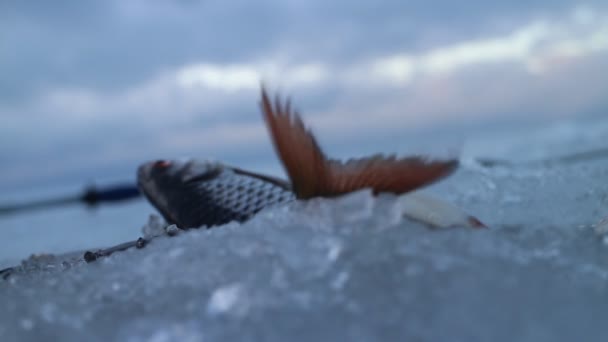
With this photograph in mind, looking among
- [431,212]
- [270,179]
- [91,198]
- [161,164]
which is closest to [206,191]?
[270,179]

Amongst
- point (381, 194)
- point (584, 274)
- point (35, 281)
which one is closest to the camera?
point (584, 274)

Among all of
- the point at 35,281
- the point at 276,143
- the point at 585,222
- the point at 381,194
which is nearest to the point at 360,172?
the point at 381,194

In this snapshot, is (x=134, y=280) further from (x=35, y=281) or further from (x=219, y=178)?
(x=219, y=178)

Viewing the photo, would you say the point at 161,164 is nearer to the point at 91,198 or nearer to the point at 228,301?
the point at 228,301

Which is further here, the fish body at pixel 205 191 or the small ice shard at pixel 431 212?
the fish body at pixel 205 191

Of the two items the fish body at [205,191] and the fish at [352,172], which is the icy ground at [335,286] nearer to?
the fish at [352,172]

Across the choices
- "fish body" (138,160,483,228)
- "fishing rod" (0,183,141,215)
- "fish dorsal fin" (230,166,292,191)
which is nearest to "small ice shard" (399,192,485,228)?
"fish body" (138,160,483,228)

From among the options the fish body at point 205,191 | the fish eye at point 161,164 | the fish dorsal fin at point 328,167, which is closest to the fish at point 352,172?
the fish dorsal fin at point 328,167

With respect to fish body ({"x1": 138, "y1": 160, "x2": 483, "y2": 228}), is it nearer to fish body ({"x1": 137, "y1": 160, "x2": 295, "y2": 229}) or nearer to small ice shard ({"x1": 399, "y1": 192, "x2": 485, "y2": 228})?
fish body ({"x1": 137, "y1": 160, "x2": 295, "y2": 229})
